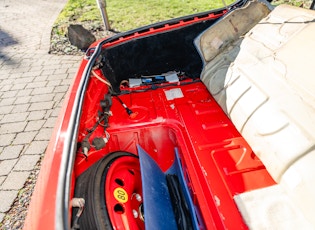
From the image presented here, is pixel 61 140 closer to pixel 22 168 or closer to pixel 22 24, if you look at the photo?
pixel 22 168

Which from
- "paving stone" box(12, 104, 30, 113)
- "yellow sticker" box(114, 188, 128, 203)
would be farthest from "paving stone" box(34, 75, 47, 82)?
"yellow sticker" box(114, 188, 128, 203)

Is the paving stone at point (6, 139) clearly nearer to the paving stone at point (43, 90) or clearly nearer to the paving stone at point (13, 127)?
the paving stone at point (13, 127)

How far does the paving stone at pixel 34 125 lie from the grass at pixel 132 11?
3.22 meters

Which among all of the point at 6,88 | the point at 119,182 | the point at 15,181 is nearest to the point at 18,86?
the point at 6,88

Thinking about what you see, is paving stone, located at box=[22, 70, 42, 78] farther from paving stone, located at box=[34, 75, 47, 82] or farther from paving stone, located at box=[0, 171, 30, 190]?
paving stone, located at box=[0, 171, 30, 190]

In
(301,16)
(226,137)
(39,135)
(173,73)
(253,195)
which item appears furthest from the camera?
(39,135)

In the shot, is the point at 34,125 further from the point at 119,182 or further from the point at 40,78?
the point at 119,182

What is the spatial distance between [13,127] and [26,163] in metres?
0.75

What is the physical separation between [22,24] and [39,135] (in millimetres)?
4755

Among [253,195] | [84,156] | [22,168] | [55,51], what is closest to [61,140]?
[84,156]

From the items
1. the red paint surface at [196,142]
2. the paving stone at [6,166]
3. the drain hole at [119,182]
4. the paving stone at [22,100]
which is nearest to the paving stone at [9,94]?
the paving stone at [22,100]

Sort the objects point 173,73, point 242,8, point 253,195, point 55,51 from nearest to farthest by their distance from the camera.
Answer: point 253,195 → point 242,8 → point 173,73 → point 55,51

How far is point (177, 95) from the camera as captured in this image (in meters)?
2.26

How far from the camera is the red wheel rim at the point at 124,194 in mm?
1279
